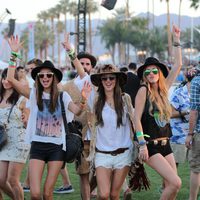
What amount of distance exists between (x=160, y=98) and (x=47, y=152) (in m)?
1.35

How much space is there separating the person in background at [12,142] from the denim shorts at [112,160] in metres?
1.27

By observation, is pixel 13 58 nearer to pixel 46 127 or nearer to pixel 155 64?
pixel 46 127

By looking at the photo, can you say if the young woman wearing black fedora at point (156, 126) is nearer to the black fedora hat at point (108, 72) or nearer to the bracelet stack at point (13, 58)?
the black fedora hat at point (108, 72)

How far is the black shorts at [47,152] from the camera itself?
597 centimetres

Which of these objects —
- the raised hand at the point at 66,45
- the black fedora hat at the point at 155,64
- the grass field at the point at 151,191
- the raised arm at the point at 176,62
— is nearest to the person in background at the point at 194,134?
the raised arm at the point at 176,62

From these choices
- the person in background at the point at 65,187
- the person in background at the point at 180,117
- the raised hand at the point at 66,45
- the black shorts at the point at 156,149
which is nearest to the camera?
the black shorts at the point at 156,149

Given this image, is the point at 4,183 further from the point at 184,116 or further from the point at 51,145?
the point at 184,116

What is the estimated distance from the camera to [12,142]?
22.9 ft

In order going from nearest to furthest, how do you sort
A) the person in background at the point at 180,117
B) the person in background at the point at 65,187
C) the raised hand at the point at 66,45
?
the raised hand at the point at 66,45, the person in background at the point at 180,117, the person in background at the point at 65,187

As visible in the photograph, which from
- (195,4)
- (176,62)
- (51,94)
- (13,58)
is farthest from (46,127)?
(195,4)

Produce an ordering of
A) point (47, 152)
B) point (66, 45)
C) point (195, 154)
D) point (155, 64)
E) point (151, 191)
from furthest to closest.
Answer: point (151, 191) < point (195, 154) < point (66, 45) < point (155, 64) < point (47, 152)

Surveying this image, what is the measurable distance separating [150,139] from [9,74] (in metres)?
1.81

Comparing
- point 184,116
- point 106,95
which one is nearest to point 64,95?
point 106,95

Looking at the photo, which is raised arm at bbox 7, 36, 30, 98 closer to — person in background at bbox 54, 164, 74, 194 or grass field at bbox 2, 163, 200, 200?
grass field at bbox 2, 163, 200, 200
